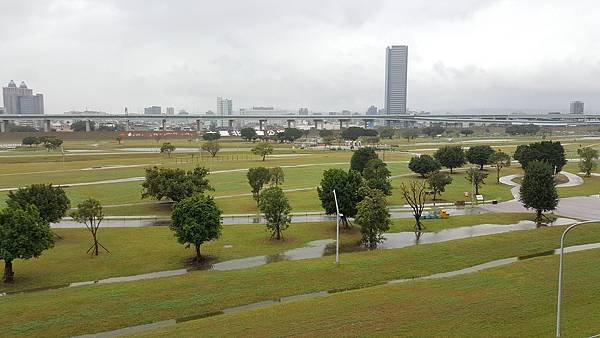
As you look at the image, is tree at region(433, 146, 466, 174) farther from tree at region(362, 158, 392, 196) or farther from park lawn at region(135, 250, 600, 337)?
park lawn at region(135, 250, 600, 337)

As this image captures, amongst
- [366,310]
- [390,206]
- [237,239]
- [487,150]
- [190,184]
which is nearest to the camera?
[366,310]

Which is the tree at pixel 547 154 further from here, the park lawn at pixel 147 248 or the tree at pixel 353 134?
the tree at pixel 353 134

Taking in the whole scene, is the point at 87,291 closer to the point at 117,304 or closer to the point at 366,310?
the point at 117,304

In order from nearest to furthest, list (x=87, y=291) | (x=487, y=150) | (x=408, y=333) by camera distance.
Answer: (x=408, y=333) < (x=87, y=291) < (x=487, y=150)

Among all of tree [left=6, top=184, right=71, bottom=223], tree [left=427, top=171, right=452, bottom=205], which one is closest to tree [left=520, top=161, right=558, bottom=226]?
tree [left=427, top=171, right=452, bottom=205]

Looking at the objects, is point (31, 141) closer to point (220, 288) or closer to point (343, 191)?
point (343, 191)

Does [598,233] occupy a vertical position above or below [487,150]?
below

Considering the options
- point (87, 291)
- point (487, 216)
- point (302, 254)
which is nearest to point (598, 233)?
point (487, 216)
